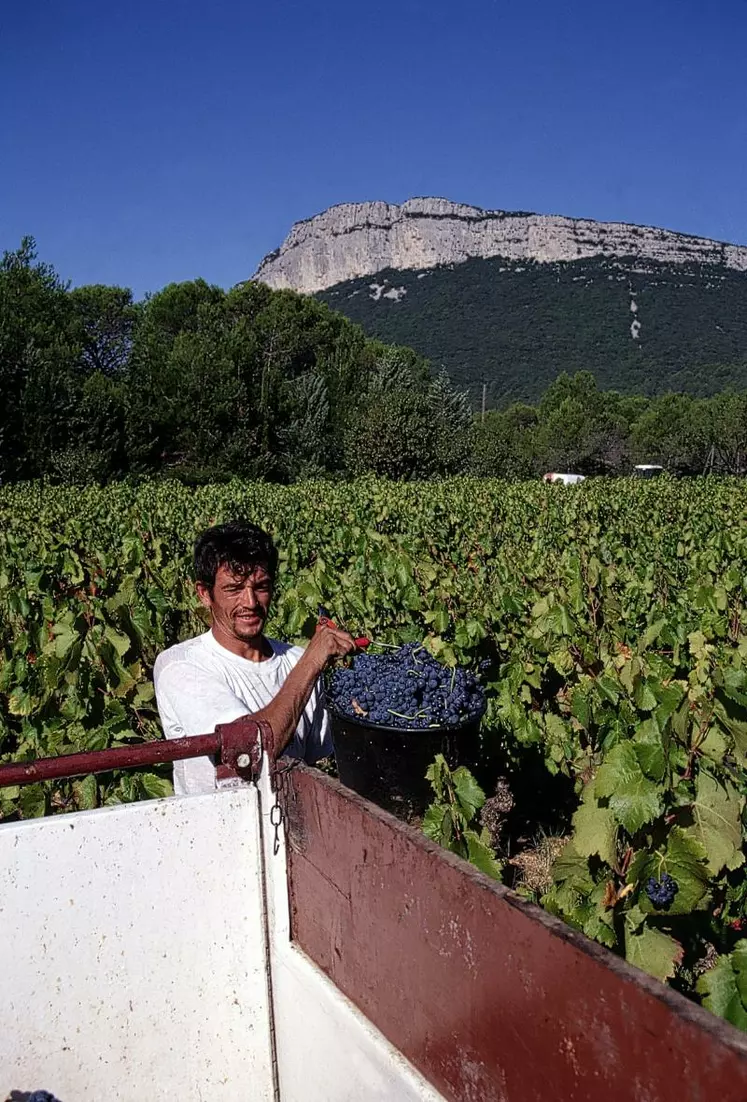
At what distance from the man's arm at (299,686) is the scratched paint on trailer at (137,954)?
0.93 feet

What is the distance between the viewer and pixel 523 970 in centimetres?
111

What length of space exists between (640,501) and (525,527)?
16.2 ft

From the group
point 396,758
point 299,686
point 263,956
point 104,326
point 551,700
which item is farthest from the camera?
point 104,326

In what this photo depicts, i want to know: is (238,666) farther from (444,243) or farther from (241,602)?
(444,243)

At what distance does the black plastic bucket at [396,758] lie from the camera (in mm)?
2777

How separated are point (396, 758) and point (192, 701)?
0.80 meters

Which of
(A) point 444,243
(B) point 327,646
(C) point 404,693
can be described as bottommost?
(C) point 404,693

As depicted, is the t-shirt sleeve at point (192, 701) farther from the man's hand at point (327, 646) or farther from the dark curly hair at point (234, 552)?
the dark curly hair at point (234, 552)

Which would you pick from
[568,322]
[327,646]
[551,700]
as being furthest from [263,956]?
[568,322]

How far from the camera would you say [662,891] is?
6.19 ft

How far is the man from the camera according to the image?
86.7 inches

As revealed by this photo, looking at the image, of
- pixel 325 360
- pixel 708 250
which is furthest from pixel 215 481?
pixel 708 250

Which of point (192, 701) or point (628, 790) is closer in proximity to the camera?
point (628, 790)

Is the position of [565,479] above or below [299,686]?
below
